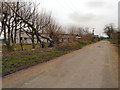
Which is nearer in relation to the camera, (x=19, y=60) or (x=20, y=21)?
Answer: (x=19, y=60)

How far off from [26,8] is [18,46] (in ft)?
15.8

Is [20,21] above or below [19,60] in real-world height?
above

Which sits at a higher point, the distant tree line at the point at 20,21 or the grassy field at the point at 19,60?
the distant tree line at the point at 20,21

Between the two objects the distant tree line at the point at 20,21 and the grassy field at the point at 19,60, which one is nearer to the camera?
the grassy field at the point at 19,60

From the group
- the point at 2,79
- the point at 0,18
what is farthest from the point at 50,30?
the point at 2,79

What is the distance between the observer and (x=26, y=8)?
11156 millimetres

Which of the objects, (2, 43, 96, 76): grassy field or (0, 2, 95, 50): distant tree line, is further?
(0, 2, 95, 50): distant tree line

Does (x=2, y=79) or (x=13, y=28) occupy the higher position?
(x=13, y=28)

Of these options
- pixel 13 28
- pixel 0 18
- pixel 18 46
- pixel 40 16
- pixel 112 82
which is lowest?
pixel 112 82

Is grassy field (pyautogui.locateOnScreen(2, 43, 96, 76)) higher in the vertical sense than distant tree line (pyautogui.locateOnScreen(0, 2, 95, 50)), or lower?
lower

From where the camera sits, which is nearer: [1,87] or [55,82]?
[1,87]

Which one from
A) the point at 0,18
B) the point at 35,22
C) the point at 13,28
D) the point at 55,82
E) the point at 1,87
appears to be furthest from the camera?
the point at 35,22

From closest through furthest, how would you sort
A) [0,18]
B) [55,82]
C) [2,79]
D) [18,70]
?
[55,82]
[2,79]
[18,70]
[0,18]

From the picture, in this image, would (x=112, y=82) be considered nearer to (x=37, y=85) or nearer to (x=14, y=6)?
(x=37, y=85)
